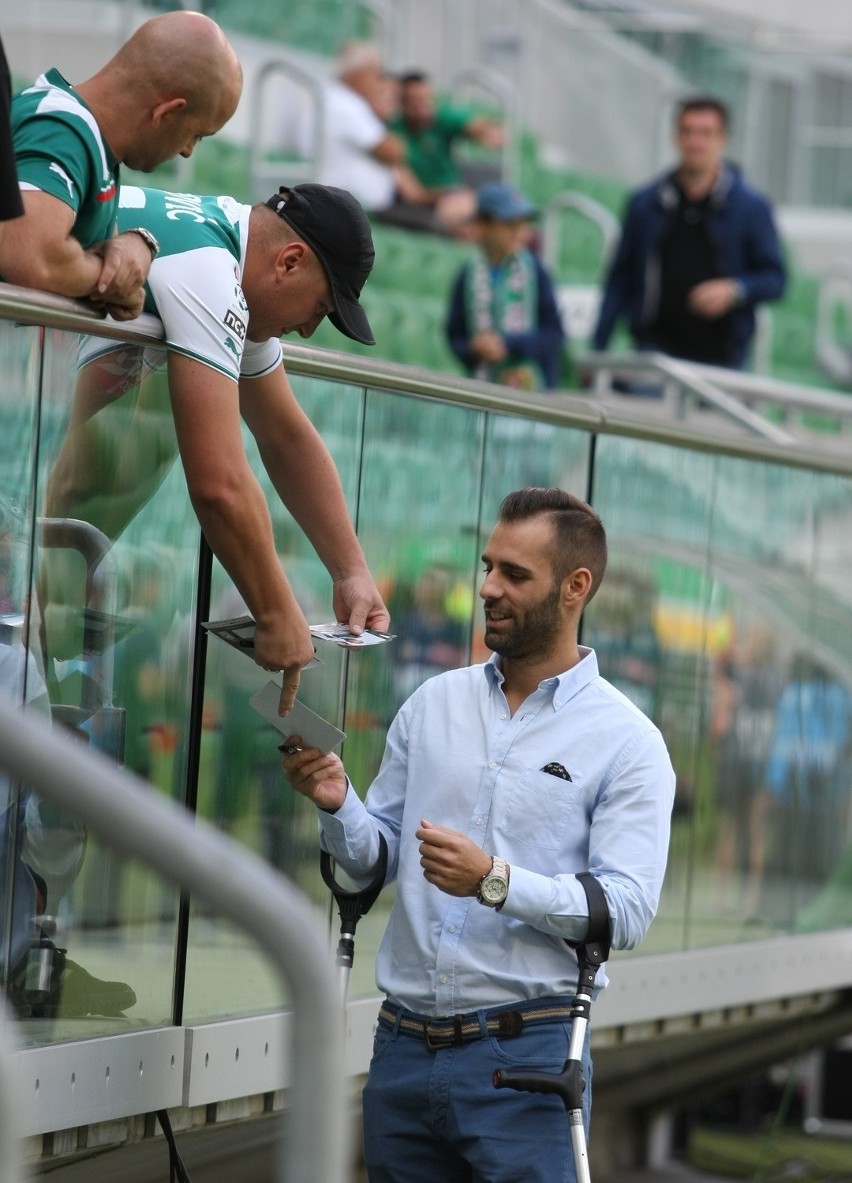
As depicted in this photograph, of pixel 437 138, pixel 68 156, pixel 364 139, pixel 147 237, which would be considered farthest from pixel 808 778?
pixel 437 138

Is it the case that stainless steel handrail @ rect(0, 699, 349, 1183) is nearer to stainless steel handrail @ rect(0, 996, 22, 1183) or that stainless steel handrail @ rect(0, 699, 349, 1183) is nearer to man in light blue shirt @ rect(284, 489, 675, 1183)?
stainless steel handrail @ rect(0, 996, 22, 1183)

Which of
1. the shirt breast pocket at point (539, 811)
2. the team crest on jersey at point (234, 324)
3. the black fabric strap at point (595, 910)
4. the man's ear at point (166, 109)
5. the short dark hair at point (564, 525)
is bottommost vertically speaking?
the black fabric strap at point (595, 910)

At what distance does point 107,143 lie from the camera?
10.4 feet

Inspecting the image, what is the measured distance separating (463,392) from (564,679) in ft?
4.55

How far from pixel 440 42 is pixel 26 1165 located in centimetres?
1191

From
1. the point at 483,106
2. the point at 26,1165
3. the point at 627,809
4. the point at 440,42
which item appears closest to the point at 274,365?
the point at 627,809

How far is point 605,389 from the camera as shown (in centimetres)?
837

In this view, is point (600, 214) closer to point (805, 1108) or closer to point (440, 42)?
point (440, 42)

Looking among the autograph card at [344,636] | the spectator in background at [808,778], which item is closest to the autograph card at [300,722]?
the autograph card at [344,636]

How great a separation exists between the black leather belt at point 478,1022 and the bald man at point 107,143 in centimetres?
129

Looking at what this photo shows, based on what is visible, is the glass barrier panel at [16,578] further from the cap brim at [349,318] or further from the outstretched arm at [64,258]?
the cap brim at [349,318]

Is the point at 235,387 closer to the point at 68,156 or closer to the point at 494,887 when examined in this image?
the point at 68,156

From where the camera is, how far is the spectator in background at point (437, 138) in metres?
10.3

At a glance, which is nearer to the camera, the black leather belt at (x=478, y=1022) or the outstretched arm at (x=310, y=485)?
the black leather belt at (x=478, y=1022)
